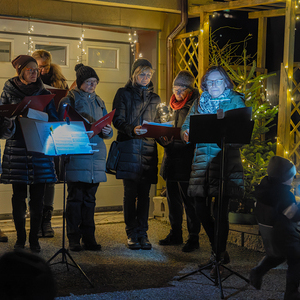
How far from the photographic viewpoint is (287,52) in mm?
5125

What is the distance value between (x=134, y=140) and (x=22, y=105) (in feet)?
4.26

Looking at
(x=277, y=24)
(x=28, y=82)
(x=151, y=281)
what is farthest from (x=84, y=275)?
(x=277, y=24)

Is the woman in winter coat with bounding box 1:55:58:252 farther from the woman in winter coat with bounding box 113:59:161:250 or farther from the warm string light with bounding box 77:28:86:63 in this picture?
the warm string light with bounding box 77:28:86:63

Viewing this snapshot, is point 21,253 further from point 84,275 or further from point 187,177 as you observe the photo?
point 187,177

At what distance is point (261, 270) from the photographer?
3.39 m

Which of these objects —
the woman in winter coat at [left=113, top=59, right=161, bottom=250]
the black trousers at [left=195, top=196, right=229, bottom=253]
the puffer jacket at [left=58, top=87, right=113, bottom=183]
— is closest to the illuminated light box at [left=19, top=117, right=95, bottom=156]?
the puffer jacket at [left=58, top=87, right=113, bottom=183]

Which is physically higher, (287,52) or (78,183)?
(287,52)

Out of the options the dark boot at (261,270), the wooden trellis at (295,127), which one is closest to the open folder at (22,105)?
the dark boot at (261,270)

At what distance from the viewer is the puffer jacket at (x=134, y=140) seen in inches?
184

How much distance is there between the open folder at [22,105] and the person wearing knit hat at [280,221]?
Answer: 197 cm

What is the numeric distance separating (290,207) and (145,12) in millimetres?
4182

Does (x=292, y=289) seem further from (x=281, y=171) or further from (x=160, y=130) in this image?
(x=160, y=130)

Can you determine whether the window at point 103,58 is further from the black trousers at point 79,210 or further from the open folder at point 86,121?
the open folder at point 86,121

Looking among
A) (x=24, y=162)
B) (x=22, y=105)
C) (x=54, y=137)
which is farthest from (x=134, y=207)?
(x=22, y=105)
